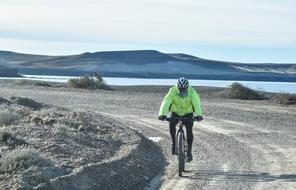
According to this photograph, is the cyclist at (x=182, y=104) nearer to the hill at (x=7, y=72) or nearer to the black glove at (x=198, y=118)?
the black glove at (x=198, y=118)

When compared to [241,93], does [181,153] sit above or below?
above

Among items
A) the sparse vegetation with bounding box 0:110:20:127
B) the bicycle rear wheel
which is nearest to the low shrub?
the bicycle rear wheel

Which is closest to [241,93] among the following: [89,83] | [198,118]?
[89,83]

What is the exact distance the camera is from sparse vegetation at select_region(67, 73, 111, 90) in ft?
205

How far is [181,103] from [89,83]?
159 feet

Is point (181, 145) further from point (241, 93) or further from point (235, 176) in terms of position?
point (241, 93)

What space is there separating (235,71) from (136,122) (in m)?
109

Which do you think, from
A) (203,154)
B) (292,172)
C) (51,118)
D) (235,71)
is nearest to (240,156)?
(203,154)

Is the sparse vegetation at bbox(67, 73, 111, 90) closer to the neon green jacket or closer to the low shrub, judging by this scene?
the neon green jacket

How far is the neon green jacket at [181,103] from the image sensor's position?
49.2 feet

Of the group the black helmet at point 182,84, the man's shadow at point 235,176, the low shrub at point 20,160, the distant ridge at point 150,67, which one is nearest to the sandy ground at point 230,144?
the man's shadow at point 235,176

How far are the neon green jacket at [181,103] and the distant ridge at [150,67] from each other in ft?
349

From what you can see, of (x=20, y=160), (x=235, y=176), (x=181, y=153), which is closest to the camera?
(x=20, y=160)

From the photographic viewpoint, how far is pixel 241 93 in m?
51.8
